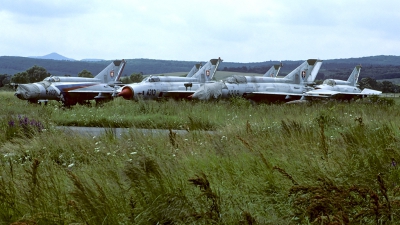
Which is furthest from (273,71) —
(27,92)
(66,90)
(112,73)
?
(27,92)

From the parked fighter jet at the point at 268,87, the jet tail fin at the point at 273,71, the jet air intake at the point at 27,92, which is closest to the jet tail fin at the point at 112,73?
the jet air intake at the point at 27,92

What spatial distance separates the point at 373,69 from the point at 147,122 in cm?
15091

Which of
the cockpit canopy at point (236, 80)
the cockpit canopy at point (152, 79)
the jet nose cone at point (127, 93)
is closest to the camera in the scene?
the jet nose cone at point (127, 93)

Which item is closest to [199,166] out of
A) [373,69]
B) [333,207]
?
[333,207]

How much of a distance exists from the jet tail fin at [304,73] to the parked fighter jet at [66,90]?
11473mm

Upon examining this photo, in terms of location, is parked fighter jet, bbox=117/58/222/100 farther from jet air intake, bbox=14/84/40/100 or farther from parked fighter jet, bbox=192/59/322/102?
jet air intake, bbox=14/84/40/100

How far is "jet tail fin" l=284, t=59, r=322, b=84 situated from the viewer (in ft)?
101

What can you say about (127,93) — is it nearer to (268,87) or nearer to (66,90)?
(66,90)

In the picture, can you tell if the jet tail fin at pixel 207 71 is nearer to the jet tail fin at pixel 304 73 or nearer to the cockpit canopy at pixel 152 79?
the jet tail fin at pixel 304 73

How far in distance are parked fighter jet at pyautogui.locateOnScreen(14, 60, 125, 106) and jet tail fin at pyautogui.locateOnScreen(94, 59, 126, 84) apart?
0.42 m

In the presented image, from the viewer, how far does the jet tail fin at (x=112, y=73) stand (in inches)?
1431

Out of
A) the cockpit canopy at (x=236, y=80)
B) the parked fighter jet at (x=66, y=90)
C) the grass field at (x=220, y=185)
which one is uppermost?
the grass field at (x=220, y=185)

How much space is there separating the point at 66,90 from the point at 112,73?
7.36 meters

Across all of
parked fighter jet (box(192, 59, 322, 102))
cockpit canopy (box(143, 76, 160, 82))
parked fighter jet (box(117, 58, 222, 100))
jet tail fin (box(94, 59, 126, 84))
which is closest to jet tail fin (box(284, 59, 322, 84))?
parked fighter jet (box(192, 59, 322, 102))
